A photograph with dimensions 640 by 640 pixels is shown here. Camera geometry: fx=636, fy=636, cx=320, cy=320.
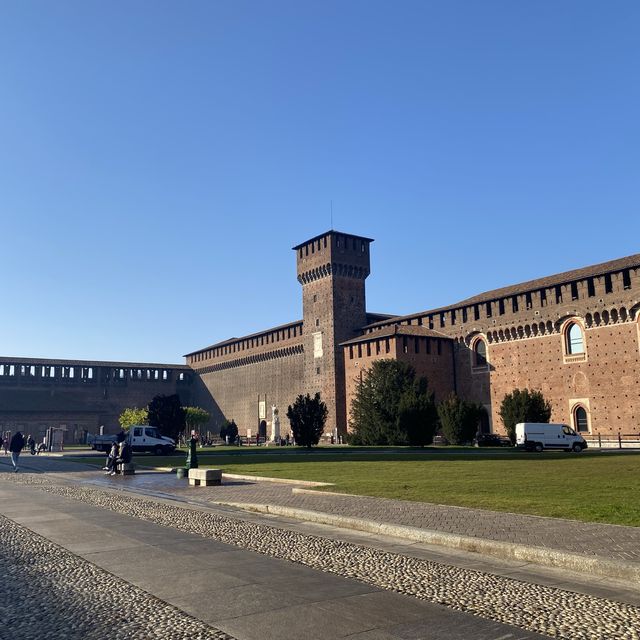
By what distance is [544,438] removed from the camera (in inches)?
1272

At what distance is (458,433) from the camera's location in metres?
38.2

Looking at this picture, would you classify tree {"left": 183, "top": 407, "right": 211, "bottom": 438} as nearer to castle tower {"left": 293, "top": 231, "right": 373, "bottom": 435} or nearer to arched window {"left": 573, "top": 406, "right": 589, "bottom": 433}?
castle tower {"left": 293, "top": 231, "right": 373, "bottom": 435}

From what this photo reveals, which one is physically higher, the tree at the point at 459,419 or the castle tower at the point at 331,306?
the castle tower at the point at 331,306

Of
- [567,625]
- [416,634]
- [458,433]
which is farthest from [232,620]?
[458,433]

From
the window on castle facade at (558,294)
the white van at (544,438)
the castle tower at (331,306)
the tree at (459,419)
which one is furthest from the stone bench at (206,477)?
the castle tower at (331,306)

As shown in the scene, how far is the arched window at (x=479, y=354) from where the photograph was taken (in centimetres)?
4647

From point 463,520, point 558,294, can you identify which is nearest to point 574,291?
point 558,294

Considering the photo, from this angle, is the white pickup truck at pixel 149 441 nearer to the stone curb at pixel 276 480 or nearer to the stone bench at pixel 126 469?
the stone bench at pixel 126 469

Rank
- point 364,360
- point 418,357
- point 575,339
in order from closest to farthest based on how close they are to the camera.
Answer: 1. point 575,339
2. point 418,357
3. point 364,360

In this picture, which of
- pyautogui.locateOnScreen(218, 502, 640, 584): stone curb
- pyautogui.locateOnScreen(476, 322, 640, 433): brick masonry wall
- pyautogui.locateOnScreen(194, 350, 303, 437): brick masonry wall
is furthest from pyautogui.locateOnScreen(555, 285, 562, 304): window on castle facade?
pyautogui.locateOnScreen(218, 502, 640, 584): stone curb

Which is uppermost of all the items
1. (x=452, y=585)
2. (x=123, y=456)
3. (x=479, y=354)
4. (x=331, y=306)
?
(x=331, y=306)

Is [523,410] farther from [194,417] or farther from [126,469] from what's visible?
[194,417]

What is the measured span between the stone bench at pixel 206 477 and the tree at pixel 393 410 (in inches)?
867

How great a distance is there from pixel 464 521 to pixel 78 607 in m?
5.22
